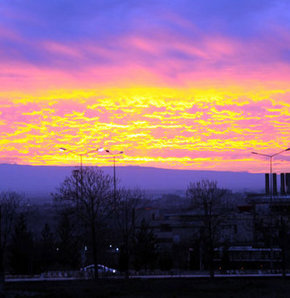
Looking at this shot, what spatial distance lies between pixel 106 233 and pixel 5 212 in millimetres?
10818

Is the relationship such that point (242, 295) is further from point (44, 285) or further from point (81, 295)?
point (44, 285)

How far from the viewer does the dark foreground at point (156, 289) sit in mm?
22297

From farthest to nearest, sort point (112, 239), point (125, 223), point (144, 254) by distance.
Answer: point (112, 239)
point (144, 254)
point (125, 223)

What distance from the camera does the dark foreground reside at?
73.2 ft

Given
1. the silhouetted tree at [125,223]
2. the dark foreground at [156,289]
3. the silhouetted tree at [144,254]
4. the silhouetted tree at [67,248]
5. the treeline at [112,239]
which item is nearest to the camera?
the dark foreground at [156,289]

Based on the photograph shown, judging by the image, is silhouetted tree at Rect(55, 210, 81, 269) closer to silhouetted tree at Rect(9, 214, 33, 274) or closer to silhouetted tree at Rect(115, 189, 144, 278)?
silhouetted tree at Rect(9, 214, 33, 274)

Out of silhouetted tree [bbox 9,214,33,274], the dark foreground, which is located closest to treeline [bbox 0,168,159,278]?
silhouetted tree [bbox 9,214,33,274]

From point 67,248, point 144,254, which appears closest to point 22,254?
point 67,248

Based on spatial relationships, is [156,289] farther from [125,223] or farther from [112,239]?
[112,239]

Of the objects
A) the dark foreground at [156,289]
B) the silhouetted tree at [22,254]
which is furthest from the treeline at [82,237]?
the dark foreground at [156,289]

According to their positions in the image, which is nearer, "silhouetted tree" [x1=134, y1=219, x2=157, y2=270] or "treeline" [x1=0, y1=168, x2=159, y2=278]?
"treeline" [x1=0, y1=168, x2=159, y2=278]

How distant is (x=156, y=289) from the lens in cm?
2453

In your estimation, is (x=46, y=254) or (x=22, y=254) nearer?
(x=22, y=254)

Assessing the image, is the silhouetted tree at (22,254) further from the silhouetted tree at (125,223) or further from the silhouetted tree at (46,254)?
the silhouetted tree at (125,223)
